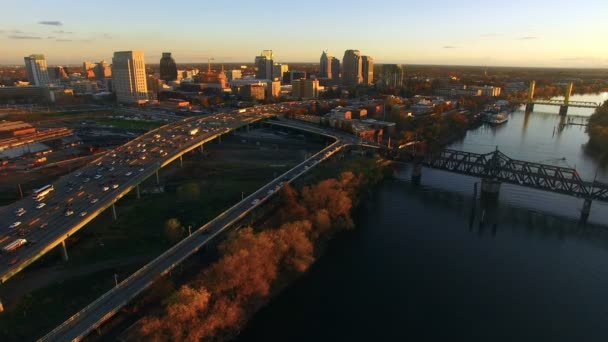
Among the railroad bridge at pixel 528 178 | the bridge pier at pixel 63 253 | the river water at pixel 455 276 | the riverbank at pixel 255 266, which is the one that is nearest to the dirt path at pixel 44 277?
the bridge pier at pixel 63 253

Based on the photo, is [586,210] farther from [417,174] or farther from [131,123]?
[131,123]

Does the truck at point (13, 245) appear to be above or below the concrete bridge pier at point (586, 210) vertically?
above

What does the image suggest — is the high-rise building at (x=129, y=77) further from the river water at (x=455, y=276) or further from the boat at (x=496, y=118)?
the river water at (x=455, y=276)

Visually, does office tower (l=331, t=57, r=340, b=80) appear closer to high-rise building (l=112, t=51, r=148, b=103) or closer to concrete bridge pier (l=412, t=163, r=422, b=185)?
high-rise building (l=112, t=51, r=148, b=103)

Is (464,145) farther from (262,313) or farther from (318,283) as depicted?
(262,313)

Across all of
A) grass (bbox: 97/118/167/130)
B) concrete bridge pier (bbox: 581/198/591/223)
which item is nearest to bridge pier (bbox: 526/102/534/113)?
concrete bridge pier (bbox: 581/198/591/223)
